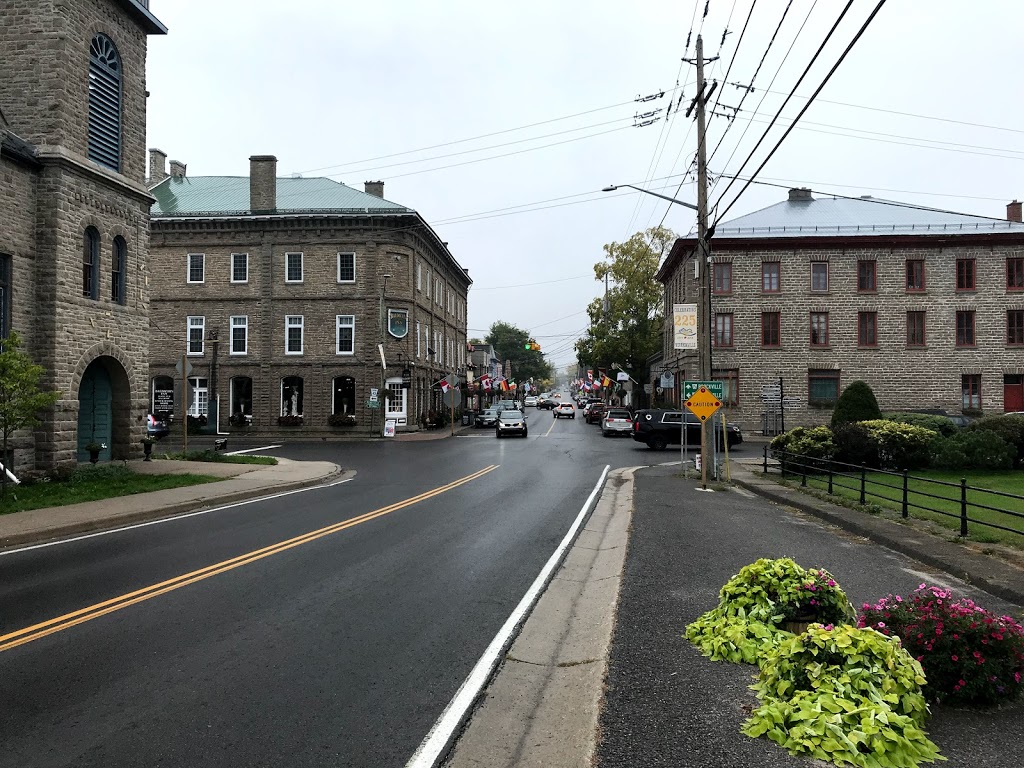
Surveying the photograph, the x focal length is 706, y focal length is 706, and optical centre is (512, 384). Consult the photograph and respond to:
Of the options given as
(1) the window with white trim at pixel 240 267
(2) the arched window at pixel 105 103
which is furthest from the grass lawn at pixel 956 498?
(1) the window with white trim at pixel 240 267

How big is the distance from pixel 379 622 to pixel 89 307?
54.7 feet

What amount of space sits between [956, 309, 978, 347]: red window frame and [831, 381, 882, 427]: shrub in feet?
65.9

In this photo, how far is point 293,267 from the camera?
141 ft

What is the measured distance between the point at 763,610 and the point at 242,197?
46.2 meters

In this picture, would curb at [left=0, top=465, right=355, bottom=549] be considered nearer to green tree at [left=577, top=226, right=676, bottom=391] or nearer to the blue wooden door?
the blue wooden door

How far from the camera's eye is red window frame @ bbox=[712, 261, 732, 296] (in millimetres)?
41938

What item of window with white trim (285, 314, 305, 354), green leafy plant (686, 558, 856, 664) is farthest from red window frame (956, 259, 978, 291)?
green leafy plant (686, 558, 856, 664)

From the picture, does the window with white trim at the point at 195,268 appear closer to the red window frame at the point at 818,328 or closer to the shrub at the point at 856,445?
the red window frame at the point at 818,328

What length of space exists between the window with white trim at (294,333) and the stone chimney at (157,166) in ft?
47.6

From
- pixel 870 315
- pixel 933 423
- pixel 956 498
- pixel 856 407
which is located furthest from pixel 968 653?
pixel 870 315

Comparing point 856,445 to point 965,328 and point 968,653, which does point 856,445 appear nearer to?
point 968,653

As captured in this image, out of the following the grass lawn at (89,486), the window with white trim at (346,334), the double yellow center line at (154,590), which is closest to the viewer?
the double yellow center line at (154,590)

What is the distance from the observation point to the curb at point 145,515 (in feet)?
36.4

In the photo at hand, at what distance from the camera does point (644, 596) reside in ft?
24.1
